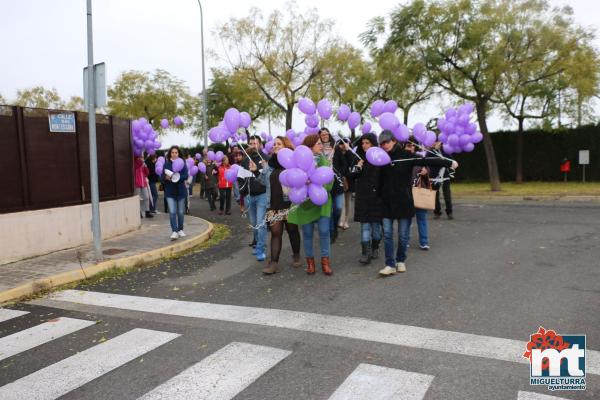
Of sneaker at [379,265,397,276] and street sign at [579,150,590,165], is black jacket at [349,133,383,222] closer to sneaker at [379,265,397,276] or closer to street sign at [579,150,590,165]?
sneaker at [379,265,397,276]

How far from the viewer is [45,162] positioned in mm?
8633

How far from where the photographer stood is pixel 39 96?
171 ft

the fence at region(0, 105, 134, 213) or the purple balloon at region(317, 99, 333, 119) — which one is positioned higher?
the purple balloon at region(317, 99, 333, 119)

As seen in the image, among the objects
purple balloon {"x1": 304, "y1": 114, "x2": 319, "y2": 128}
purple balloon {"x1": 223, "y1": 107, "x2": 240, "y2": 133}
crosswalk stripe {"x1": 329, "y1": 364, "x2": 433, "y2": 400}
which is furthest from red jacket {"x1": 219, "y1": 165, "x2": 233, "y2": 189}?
crosswalk stripe {"x1": 329, "y1": 364, "x2": 433, "y2": 400}

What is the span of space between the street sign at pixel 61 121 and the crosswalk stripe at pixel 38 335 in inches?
186

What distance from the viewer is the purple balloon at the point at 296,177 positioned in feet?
19.2

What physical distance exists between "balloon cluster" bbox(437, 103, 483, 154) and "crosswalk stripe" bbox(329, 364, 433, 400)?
8.04 meters

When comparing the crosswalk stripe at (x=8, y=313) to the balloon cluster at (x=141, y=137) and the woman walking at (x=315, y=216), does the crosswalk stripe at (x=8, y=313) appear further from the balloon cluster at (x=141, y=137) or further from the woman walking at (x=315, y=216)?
the balloon cluster at (x=141, y=137)

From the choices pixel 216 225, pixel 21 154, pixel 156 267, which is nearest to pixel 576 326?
pixel 156 267

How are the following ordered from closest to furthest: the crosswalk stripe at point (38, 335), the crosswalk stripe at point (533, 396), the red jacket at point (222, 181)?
the crosswalk stripe at point (533, 396) < the crosswalk stripe at point (38, 335) < the red jacket at point (222, 181)

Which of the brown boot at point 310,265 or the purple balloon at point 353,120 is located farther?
the purple balloon at point 353,120

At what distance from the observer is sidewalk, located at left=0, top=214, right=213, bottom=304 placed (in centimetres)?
648

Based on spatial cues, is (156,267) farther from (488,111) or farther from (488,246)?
(488,111)

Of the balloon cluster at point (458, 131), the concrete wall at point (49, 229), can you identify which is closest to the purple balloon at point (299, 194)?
the concrete wall at point (49, 229)
